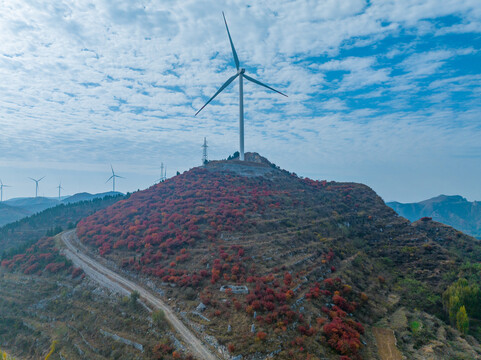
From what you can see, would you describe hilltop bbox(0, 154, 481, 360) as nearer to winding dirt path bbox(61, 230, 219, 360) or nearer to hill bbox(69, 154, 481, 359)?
hill bbox(69, 154, 481, 359)

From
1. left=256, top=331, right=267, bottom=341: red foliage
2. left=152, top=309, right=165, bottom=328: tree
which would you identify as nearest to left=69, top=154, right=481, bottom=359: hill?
left=256, top=331, right=267, bottom=341: red foliage

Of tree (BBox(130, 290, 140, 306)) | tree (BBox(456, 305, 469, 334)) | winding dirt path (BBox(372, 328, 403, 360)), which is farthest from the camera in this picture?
tree (BBox(456, 305, 469, 334))

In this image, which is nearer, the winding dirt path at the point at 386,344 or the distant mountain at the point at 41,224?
the winding dirt path at the point at 386,344

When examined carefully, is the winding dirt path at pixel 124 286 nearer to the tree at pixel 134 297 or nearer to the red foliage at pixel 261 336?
the tree at pixel 134 297

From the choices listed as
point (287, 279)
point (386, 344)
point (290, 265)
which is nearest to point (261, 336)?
point (287, 279)

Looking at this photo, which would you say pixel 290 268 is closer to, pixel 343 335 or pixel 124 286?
pixel 343 335

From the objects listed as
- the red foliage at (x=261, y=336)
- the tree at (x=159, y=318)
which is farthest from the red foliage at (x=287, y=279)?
the tree at (x=159, y=318)
